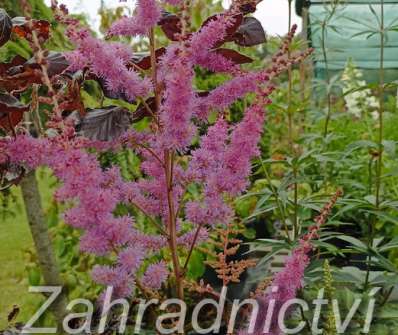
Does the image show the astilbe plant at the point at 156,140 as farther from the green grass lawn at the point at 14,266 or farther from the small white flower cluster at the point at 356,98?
the small white flower cluster at the point at 356,98

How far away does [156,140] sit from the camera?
3.57 feet

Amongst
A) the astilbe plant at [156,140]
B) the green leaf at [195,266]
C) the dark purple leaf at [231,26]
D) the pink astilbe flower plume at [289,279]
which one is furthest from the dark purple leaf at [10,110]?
the green leaf at [195,266]

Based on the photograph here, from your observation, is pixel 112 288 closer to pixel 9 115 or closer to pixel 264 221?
pixel 9 115

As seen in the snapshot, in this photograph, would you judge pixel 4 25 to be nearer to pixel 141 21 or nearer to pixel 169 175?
pixel 141 21

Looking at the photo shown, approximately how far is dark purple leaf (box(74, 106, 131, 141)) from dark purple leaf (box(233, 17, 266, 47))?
0.27 m

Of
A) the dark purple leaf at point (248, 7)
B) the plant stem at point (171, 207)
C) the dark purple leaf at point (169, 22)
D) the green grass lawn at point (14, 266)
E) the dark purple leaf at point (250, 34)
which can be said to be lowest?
the green grass lawn at point (14, 266)

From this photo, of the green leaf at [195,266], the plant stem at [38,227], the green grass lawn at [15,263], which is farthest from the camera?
the green grass lawn at [15,263]

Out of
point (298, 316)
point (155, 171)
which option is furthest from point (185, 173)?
point (298, 316)

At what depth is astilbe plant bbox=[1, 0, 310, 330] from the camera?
0.96m

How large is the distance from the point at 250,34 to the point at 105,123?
0.34 meters

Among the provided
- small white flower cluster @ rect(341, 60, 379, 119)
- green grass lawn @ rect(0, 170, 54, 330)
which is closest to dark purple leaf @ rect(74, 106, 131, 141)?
green grass lawn @ rect(0, 170, 54, 330)

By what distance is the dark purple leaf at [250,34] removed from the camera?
1.15 metres

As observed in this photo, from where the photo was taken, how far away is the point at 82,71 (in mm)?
1066

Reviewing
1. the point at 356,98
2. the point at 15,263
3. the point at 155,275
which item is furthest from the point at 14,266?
the point at 155,275
